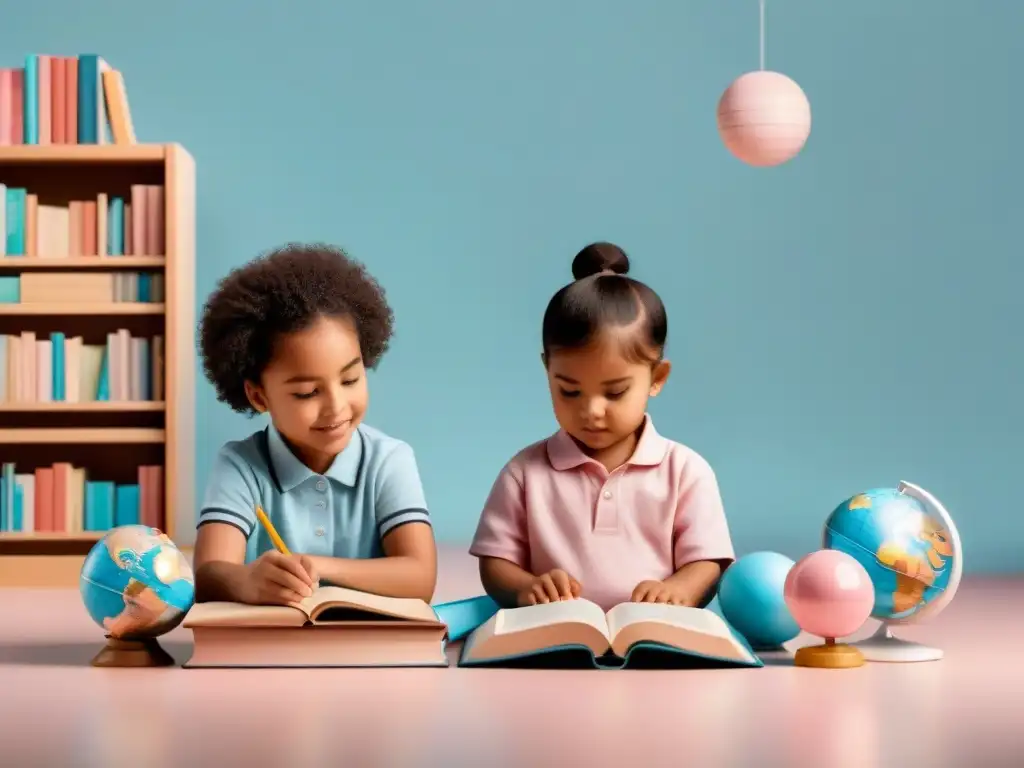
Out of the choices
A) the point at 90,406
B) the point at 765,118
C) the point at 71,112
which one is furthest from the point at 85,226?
the point at 765,118

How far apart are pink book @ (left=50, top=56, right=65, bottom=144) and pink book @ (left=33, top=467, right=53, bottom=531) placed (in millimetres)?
1074

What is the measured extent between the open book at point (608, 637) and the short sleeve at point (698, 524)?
0.23 m

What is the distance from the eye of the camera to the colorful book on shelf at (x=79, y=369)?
5043 mm

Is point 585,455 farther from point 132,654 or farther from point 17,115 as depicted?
point 17,115

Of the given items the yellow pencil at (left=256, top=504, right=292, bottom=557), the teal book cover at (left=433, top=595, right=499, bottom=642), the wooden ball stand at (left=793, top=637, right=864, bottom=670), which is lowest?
the wooden ball stand at (left=793, top=637, right=864, bottom=670)

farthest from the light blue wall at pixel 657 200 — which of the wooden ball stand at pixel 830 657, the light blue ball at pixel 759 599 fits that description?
the wooden ball stand at pixel 830 657

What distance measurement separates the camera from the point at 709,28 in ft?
19.2

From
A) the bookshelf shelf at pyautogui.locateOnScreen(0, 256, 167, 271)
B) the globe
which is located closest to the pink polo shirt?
A: the globe

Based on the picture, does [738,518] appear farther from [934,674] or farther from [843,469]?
→ [934,674]

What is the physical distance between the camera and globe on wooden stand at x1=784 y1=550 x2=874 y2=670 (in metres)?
2.75

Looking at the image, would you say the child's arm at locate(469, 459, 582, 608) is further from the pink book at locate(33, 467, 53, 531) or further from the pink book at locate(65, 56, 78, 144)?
the pink book at locate(65, 56, 78, 144)

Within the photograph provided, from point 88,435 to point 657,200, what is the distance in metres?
2.24

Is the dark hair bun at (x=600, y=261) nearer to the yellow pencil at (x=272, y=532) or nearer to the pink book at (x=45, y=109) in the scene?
the yellow pencil at (x=272, y=532)

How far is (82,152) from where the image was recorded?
501 cm
